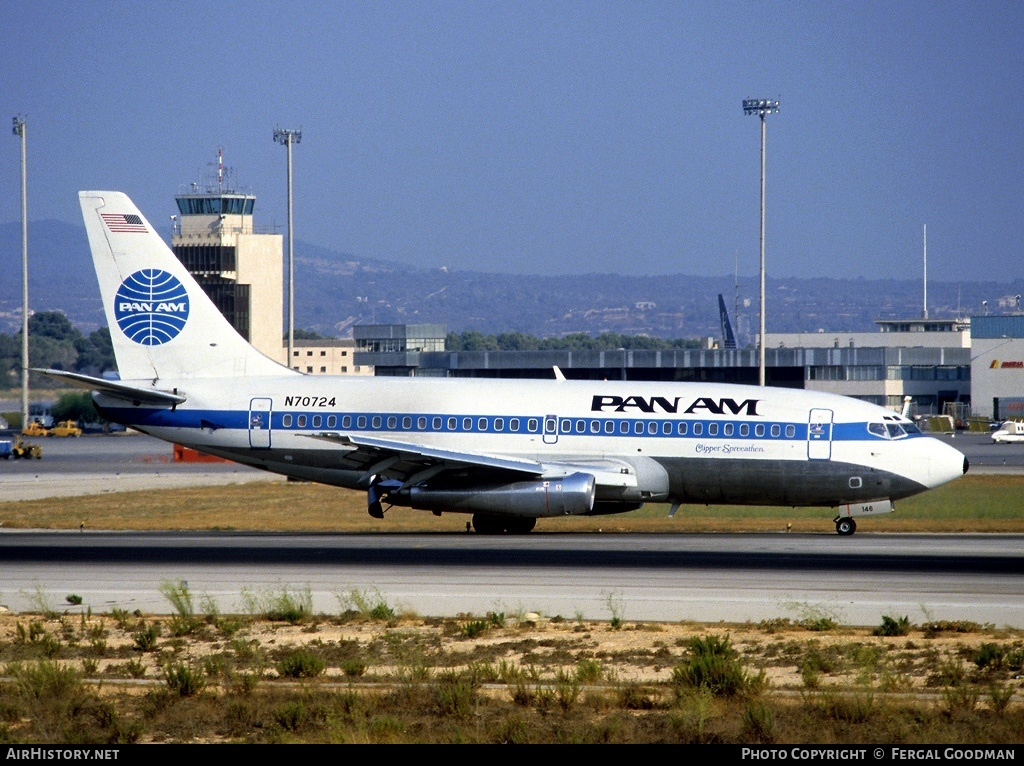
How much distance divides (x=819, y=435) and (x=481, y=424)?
8357 millimetres

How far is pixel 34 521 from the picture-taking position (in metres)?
36.7

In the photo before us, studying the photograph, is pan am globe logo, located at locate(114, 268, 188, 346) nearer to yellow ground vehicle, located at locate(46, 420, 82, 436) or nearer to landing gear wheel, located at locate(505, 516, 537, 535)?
landing gear wheel, located at locate(505, 516, 537, 535)

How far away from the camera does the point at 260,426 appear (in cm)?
3394

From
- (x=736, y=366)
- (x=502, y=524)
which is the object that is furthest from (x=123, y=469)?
(x=736, y=366)

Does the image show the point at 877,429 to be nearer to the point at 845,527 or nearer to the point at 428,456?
the point at 845,527

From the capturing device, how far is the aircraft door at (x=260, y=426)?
33938mm

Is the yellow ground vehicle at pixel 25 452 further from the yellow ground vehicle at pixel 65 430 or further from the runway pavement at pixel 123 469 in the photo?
the yellow ground vehicle at pixel 65 430

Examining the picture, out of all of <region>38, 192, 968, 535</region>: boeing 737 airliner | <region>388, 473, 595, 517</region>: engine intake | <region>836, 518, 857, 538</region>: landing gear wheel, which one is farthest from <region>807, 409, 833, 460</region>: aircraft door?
<region>388, 473, 595, 517</region>: engine intake

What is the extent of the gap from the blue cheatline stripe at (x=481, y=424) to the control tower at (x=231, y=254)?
304 feet

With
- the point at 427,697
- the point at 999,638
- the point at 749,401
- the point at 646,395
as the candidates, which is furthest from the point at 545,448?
the point at 427,697

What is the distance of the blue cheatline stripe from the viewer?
106 feet

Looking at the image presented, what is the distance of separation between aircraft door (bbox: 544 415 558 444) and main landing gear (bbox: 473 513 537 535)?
219 cm

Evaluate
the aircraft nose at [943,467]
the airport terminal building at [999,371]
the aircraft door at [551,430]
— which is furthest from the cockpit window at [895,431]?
the airport terminal building at [999,371]
